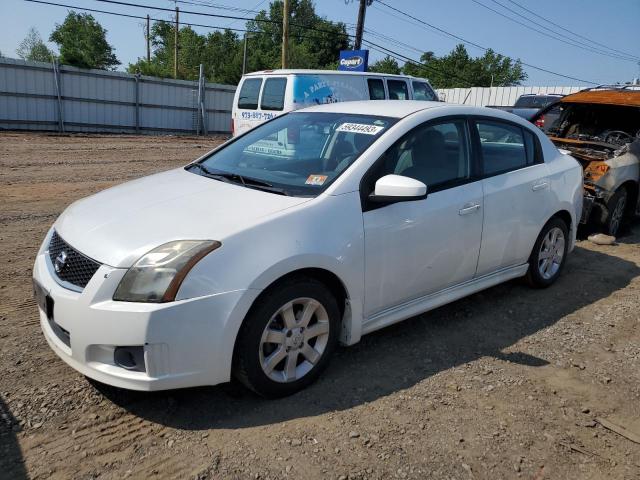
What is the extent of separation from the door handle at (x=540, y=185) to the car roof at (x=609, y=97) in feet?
11.2

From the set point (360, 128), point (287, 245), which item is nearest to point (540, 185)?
point (360, 128)

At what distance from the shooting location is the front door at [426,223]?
3.32m

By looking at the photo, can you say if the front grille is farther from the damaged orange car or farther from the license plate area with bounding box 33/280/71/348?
the damaged orange car

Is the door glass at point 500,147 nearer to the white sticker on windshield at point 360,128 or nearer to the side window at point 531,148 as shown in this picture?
the side window at point 531,148

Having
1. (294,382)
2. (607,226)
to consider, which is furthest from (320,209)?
(607,226)

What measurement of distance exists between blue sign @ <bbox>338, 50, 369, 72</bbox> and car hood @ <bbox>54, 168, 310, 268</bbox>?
51.0 feet

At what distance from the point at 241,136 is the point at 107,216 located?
1.57 metres

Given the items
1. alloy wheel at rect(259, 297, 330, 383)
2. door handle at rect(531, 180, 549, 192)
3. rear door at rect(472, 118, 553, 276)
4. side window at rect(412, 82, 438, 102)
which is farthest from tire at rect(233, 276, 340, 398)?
side window at rect(412, 82, 438, 102)

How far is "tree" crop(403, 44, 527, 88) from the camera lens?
62.7 m

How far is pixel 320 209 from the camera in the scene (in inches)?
121

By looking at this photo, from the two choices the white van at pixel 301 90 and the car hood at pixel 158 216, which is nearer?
the car hood at pixel 158 216

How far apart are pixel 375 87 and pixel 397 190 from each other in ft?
29.1

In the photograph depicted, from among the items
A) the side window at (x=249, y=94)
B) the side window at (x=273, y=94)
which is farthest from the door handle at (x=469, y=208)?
the side window at (x=249, y=94)

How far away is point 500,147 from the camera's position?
14.4 ft
